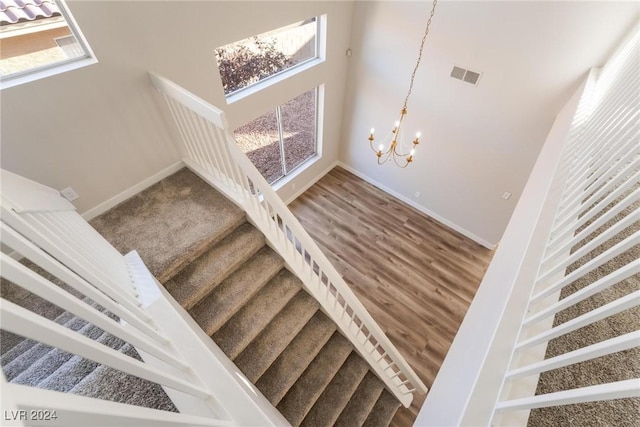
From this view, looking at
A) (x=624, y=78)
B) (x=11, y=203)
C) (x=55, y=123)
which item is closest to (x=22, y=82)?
(x=55, y=123)

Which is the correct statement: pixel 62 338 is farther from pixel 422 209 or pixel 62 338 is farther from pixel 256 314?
pixel 422 209

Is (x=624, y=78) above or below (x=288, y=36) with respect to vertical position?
above

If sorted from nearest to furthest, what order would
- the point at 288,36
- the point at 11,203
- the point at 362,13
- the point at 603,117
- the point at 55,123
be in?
the point at 11,203
the point at 603,117
the point at 55,123
the point at 288,36
the point at 362,13

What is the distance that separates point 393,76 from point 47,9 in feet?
12.5

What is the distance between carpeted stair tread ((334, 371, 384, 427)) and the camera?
2.67 meters

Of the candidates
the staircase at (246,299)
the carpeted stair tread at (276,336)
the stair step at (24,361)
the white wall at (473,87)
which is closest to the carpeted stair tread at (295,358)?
the staircase at (246,299)

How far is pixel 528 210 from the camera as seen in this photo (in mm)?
1798

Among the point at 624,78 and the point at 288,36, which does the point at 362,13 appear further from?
the point at 624,78

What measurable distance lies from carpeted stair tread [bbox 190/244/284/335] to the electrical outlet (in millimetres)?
1356

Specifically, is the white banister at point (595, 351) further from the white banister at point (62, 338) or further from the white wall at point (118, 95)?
the white wall at point (118, 95)

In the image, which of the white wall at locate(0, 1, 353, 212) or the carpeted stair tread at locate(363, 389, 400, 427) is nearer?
the white wall at locate(0, 1, 353, 212)

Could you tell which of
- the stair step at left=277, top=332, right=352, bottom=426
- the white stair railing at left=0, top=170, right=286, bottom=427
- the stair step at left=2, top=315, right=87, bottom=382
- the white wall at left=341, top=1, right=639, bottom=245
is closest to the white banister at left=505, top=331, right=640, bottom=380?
the white stair railing at left=0, top=170, right=286, bottom=427

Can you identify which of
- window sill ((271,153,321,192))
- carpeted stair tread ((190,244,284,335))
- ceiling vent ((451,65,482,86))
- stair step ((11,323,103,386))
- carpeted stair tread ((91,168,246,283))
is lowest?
window sill ((271,153,321,192))

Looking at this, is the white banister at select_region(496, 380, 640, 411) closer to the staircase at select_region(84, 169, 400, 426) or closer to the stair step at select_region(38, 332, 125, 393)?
the stair step at select_region(38, 332, 125, 393)
